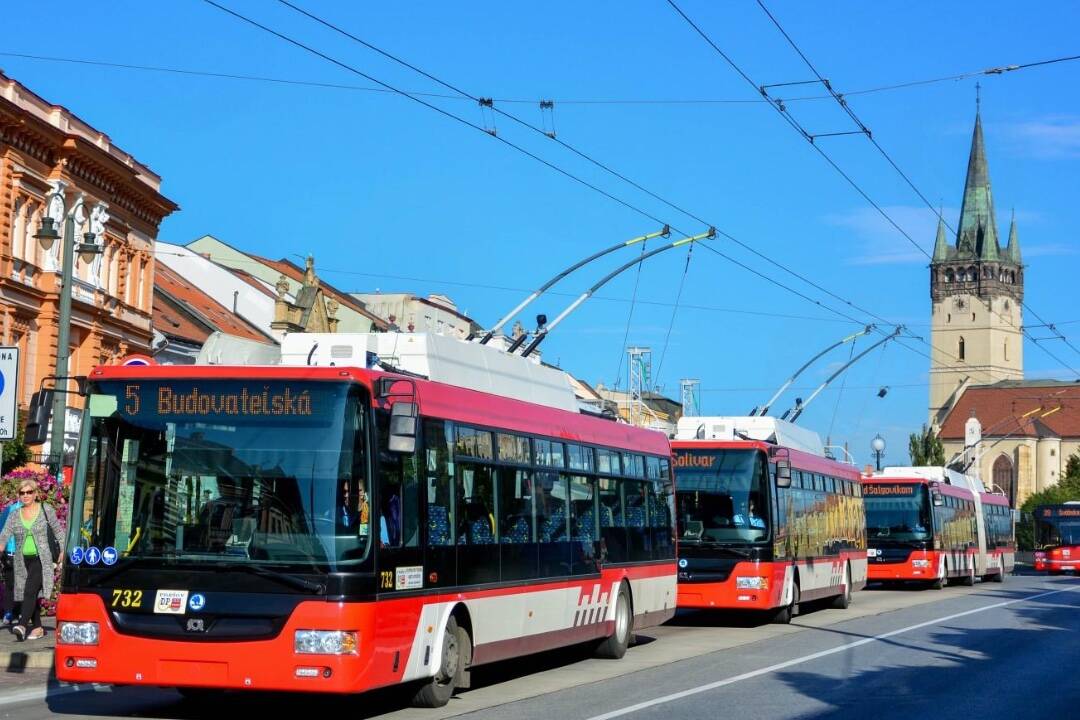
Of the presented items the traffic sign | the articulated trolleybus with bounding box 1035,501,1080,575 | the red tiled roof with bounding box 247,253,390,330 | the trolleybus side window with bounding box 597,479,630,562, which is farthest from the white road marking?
the red tiled roof with bounding box 247,253,390,330

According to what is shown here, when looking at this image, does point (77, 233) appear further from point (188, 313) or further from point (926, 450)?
point (926, 450)

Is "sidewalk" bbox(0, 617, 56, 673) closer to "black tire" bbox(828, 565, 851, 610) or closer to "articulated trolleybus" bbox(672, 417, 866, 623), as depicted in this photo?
"articulated trolleybus" bbox(672, 417, 866, 623)

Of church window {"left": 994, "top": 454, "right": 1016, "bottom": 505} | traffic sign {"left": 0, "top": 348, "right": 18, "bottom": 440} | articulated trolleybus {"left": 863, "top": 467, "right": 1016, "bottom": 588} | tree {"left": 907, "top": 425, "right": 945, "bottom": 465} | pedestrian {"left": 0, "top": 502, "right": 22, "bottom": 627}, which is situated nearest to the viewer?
traffic sign {"left": 0, "top": 348, "right": 18, "bottom": 440}

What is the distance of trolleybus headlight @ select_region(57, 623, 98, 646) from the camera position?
1144 cm

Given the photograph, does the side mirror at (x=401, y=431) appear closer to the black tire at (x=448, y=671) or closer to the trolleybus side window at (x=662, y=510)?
the black tire at (x=448, y=671)

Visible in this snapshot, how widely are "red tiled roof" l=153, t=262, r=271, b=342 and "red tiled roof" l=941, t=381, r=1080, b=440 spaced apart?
109743 millimetres

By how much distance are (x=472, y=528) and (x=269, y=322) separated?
171ft

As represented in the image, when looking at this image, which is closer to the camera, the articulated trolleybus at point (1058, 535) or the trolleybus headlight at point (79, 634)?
the trolleybus headlight at point (79, 634)

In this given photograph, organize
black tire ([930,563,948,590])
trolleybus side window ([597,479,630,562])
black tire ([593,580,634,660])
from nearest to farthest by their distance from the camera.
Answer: trolleybus side window ([597,479,630,562]) → black tire ([593,580,634,660]) → black tire ([930,563,948,590])

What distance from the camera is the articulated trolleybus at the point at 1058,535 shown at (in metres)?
61.7

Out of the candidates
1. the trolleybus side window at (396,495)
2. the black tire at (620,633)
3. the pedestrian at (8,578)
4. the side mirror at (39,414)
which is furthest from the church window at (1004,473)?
the side mirror at (39,414)

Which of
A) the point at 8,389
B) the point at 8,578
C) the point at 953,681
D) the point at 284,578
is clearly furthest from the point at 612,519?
the point at 284,578

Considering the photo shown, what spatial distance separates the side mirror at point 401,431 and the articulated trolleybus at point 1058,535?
5426 cm

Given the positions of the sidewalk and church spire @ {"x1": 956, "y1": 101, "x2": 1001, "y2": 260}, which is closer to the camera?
the sidewalk
